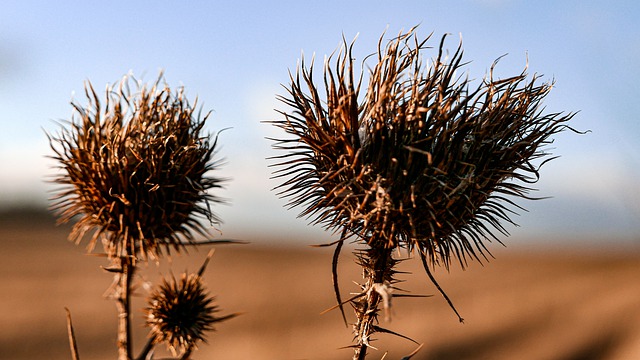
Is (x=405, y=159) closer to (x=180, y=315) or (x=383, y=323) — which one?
(x=180, y=315)

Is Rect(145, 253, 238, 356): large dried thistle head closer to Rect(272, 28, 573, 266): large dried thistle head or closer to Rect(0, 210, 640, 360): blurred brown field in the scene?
Rect(272, 28, 573, 266): large dried thistle head

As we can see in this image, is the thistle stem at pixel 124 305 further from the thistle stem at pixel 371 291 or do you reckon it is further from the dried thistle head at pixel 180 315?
the thistle stem at pixel 371 291

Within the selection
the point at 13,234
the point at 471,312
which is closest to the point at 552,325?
the point at 471,312

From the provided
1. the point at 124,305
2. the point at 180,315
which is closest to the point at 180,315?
the point at 180,315

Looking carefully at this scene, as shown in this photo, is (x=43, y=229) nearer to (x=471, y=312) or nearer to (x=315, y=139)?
(x=471, y=312)

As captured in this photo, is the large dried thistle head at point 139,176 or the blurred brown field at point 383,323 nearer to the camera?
the large dried thistle head at point 139,176

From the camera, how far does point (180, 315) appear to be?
4.37 m

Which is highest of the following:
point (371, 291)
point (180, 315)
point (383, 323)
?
point (371, 291)

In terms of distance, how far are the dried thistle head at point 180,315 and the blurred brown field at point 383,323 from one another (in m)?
8.47

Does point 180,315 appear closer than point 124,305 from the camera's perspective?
No

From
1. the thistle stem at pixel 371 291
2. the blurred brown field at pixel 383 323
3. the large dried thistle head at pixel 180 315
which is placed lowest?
the blurred brown field at pixel 383 323

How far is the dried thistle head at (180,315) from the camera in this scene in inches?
170

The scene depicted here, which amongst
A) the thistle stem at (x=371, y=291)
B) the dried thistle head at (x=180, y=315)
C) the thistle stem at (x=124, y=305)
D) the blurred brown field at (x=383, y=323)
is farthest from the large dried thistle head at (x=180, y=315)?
the blurred brown field at (x=383, y=323)

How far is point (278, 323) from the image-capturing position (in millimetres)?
21922
